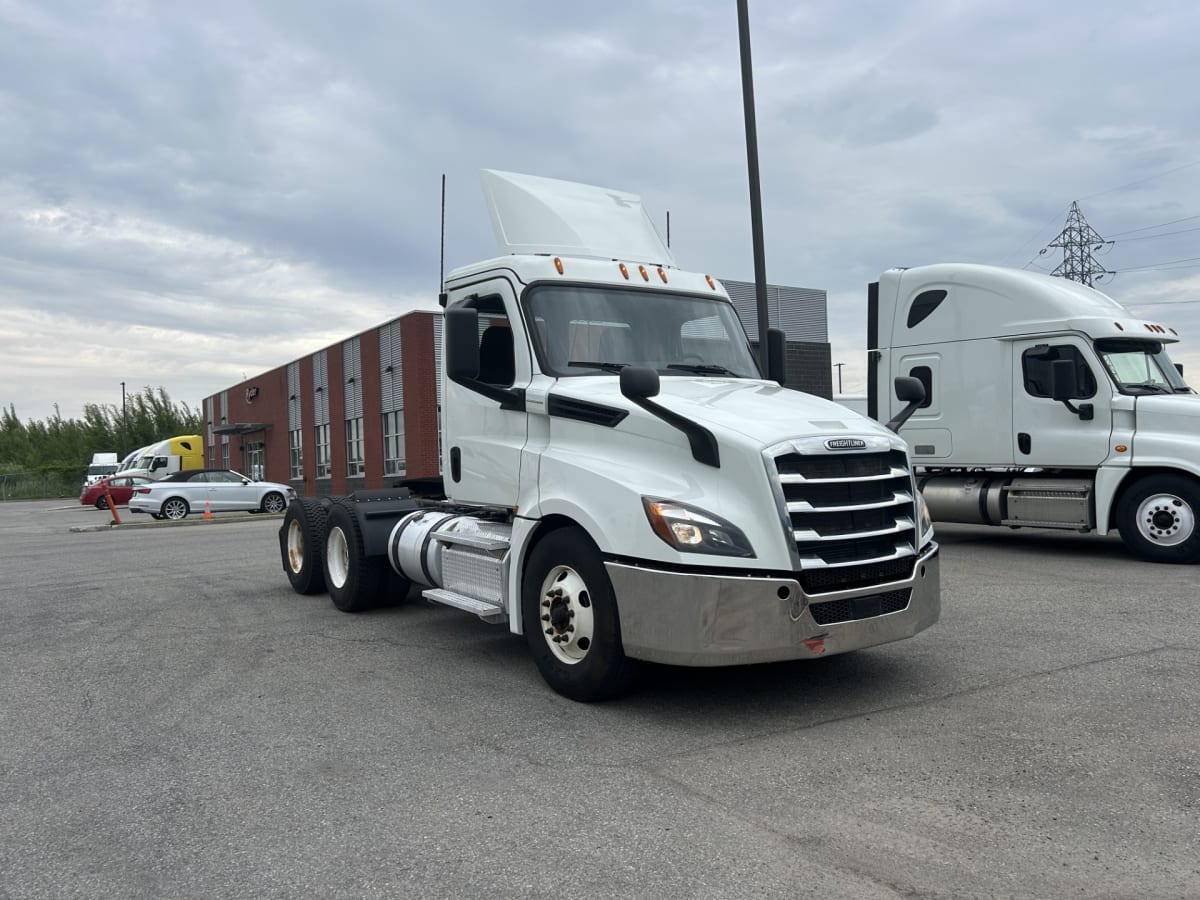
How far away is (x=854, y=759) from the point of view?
4.46 m

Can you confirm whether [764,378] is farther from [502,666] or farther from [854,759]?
[854,759]

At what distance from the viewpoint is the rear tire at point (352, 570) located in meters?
8.39

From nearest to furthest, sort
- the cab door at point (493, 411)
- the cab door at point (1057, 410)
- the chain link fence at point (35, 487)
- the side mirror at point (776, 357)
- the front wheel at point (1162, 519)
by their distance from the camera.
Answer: the cab door at point (493, 411), the side mirror at point (776, 357), the front wheel at point (1162, 519), the cab door at point (1057, 410), the chain link fence at point (35, 487)

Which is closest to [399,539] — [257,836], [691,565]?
[691,565]

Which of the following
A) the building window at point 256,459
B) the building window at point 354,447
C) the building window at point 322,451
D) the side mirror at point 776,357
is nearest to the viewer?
the side mirror at point 776,357

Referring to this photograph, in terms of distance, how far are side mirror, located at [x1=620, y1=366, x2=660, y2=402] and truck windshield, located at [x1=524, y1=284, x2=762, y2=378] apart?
924 millimetres

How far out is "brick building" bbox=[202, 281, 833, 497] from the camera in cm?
3188

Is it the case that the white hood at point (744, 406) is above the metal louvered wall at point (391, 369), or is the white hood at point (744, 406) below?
below

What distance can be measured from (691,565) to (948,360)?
8.85 meters

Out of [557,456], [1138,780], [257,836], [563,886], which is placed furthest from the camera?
[557,456]

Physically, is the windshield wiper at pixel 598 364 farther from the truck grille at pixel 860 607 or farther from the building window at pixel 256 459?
the building window at pixel 256 459

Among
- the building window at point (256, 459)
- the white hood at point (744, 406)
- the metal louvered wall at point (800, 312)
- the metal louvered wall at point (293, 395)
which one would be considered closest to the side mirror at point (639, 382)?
the white hood at point (744, 406)

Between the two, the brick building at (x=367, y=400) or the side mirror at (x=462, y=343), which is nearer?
the side mirror at (x=462, y=343)

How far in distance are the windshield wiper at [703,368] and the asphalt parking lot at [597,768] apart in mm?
1945
